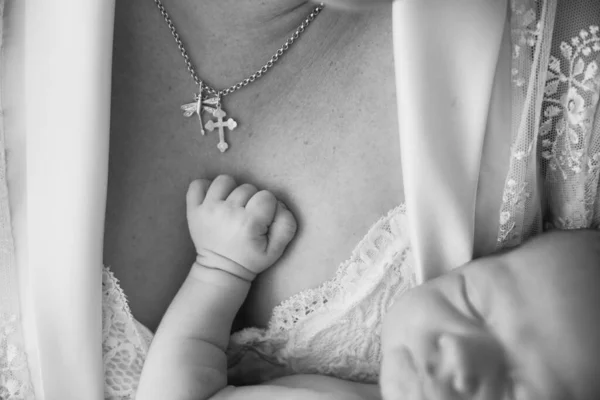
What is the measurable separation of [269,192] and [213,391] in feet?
1.09

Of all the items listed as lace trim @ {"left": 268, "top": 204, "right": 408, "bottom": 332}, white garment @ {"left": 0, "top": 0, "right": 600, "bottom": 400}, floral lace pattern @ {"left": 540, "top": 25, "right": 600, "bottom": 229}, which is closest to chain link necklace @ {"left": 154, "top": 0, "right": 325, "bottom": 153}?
white garment @ {"left": 0, "top": 0, "right": 600, "bottom": 400}

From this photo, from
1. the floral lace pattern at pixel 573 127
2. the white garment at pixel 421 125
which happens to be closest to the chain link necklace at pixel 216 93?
the white garment at pixel 421 125

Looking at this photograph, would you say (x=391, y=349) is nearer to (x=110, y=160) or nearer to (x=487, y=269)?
(x=487, y=269)

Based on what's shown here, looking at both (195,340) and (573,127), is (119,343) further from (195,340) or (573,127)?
(573,127)

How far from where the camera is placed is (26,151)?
98cm

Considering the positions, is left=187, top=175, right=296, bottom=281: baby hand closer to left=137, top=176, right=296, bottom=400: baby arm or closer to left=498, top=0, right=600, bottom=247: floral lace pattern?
left=137, top=176, right=296, bottom=400: baby arm

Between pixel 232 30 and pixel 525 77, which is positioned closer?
pixel 525 77

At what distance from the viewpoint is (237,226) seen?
3.45ft

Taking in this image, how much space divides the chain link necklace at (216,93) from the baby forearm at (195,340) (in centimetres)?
23

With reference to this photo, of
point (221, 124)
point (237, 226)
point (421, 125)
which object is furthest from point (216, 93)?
point (421, 125)

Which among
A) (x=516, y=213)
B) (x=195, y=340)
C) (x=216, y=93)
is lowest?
(x=195, y=340)

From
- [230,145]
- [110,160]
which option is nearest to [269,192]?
[230,145]

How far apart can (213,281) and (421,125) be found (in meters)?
0.41

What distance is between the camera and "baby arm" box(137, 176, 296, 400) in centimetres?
103
